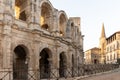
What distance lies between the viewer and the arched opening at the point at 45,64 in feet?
89.0

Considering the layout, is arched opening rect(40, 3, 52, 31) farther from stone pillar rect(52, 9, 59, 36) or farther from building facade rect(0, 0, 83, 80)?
stone pillar rect(52, 9, 59, 36)

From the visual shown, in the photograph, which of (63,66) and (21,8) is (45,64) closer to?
(63,66)

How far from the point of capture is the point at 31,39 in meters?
23.4

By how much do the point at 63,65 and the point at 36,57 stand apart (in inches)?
346

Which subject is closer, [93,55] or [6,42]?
[6,42]

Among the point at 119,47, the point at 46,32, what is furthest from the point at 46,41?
the point at 119,47

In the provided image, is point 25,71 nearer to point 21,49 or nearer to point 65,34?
point 21,49

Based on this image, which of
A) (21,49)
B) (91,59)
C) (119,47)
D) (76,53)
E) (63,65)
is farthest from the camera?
(91,59)

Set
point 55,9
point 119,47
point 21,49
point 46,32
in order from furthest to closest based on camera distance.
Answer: point 119,47 → point 55,9 → point 46,32 → point 21,49

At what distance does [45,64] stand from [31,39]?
659 centimetres

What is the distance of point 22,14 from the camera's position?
26422 millimetres

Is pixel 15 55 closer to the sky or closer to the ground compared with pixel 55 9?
closer to the ground

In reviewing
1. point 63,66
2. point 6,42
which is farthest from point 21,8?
point 63,66

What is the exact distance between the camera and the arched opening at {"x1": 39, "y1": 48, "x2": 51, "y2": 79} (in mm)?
27141
